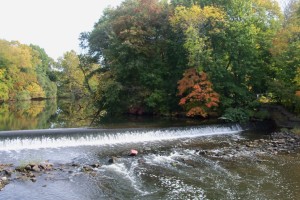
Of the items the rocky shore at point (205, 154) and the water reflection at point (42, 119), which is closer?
the rocky shore at point (205, 154)

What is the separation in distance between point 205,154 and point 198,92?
9844 mm

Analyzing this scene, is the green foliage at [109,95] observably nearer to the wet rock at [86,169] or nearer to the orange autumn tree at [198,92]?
the orange autumn tree at [198,92]

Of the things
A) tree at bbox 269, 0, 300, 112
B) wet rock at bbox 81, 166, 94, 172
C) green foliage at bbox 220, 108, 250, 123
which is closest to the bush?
green foliage at bbox 220, 108, 250, 123

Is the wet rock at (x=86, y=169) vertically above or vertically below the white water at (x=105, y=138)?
below

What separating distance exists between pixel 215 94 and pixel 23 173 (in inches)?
678

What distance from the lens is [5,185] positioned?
11.6m

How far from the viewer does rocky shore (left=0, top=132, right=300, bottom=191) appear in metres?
12.8

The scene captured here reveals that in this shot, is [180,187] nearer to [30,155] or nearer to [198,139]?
[30,155]

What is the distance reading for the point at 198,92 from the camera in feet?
85.3

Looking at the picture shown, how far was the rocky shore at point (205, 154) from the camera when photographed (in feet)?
41.9

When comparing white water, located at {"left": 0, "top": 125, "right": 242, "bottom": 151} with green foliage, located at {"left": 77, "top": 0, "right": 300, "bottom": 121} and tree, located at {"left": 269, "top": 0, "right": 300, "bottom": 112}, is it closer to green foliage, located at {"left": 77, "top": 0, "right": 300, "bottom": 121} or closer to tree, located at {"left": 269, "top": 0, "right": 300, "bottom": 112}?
green foliage, located at {"left": 77, "top": 0, "right": 300, "bottom": 121}

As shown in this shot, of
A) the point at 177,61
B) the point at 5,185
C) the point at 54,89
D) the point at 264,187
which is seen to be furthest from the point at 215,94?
the point at 54,89

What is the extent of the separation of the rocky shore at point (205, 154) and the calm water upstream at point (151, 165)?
0.39 feet

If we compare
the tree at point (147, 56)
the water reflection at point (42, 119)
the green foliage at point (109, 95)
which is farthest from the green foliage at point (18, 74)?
the tree at point (147, 56)
